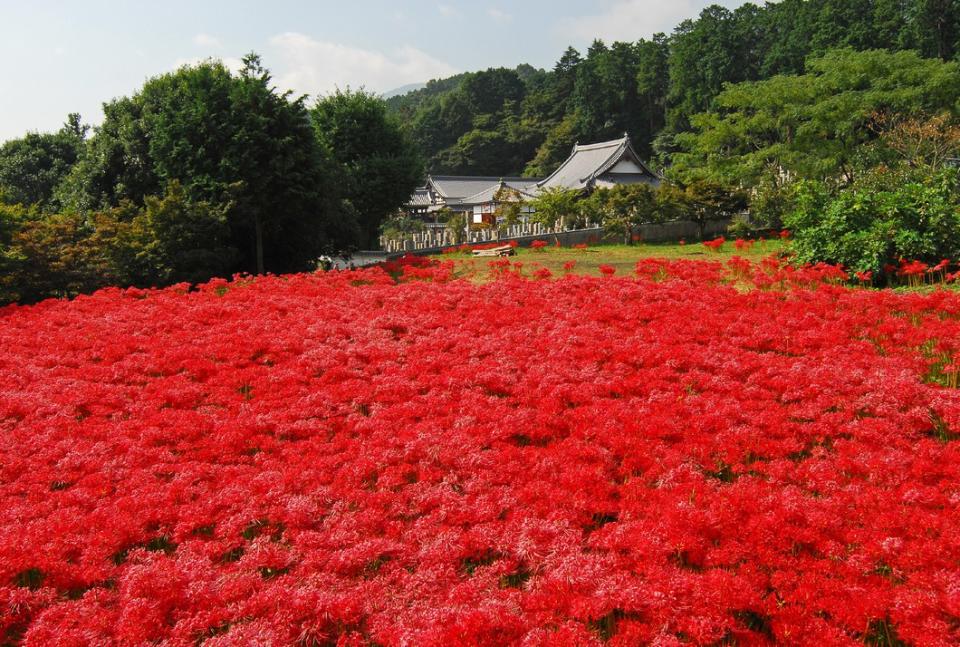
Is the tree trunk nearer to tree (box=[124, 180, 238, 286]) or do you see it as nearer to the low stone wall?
tree (box=[124, 180, 238, 286])

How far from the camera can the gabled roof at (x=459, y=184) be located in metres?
48.1

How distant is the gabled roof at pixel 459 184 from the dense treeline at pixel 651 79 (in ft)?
28.6

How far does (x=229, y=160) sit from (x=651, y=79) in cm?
5412

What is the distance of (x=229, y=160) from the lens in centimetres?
1656

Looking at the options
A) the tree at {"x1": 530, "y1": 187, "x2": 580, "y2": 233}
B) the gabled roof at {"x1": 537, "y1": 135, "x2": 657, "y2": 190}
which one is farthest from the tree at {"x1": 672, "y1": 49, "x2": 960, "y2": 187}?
the gabled roof at {"x1": 537, "y1": 135, "x2": 657, "y2": 190}

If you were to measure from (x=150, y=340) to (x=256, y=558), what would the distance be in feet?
16.9

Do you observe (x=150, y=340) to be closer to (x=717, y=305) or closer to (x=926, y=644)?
(x=717, y=305)

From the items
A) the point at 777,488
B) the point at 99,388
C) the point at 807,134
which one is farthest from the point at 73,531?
Result: the point at 807,134

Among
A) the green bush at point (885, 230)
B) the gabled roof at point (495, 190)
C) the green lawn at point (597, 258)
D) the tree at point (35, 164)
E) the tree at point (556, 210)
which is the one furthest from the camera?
the gabled roof at point (495, 190)

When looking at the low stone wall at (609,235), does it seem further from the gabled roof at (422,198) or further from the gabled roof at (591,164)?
the gabled roof at (422,198)

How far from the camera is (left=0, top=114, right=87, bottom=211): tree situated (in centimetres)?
3306

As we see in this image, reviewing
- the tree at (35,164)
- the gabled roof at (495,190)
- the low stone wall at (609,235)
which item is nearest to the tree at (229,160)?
the low stone wall at (609,235)

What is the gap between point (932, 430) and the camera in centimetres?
529

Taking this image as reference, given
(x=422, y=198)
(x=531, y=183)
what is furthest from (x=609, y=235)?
(x=422, y=198)
